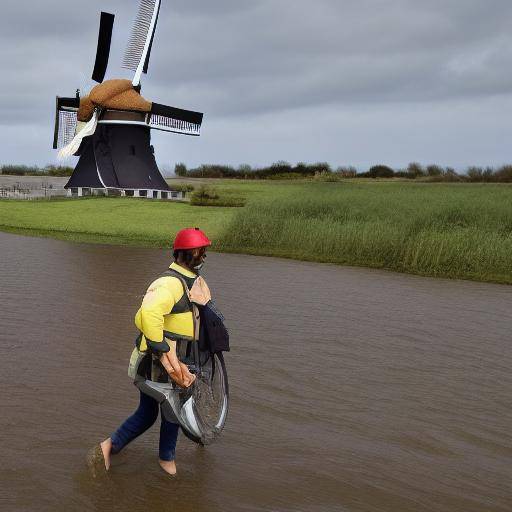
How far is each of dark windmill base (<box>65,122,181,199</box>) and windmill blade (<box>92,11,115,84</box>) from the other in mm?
3642

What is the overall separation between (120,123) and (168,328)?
36800 millimetres

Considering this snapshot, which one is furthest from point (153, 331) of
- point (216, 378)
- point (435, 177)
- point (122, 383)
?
point (435, 177)

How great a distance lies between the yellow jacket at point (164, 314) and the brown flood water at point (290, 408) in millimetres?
1078

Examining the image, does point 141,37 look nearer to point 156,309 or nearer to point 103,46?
point 103,46

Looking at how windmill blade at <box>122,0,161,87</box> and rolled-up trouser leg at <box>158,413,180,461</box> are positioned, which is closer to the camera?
rolled-up trouser leg at <box>158,413,180,461</box>

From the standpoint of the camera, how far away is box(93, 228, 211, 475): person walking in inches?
167

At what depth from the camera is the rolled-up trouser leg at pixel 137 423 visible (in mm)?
4615

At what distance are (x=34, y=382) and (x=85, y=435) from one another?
155 centimetres

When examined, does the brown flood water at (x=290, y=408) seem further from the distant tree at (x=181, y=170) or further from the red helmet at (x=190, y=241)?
the distant tree at (x=181, y=170)

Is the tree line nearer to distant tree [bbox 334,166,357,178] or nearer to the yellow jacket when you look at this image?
distant tree [bbox 334,166,357,178]

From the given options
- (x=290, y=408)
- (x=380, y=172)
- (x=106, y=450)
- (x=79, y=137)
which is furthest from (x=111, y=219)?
(x=380, y=172)

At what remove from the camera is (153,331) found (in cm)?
420

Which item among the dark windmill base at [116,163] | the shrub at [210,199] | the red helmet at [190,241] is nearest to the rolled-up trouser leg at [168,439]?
the red helmet at [190,241]

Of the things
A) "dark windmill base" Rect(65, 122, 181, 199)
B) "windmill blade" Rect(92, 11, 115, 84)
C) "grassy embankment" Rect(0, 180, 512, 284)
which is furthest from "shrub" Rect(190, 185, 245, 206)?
"windmill blade" Rect(92, 11, 115, 84)
